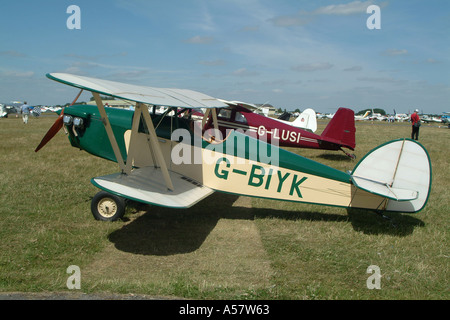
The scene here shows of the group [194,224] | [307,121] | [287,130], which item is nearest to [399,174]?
[194,224]

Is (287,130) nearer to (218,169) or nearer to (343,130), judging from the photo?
(343,130)

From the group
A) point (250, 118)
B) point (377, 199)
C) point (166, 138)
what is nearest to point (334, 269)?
point (377, 199)

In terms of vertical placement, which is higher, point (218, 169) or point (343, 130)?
point (343, 130)

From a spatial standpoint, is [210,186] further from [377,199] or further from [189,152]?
[377,199]

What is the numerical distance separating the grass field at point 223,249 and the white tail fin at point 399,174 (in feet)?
2.01

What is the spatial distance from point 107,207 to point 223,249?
2.02 m

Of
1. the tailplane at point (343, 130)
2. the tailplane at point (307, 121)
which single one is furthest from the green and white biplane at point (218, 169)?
the tailplane at point (307, 121)

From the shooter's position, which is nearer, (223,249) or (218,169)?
(223,249)

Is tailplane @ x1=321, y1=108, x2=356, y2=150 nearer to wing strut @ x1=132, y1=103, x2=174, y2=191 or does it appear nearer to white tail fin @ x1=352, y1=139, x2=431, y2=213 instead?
white tail fin @ x1=352, y1=139, x2=431, y2=213

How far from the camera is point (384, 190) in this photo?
4.71m

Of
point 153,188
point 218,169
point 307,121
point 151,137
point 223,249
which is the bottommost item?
point 223,249

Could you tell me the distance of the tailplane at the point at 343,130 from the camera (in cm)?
1136

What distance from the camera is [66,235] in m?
4.80

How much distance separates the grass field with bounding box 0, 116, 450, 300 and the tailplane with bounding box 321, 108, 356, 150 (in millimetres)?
4566
